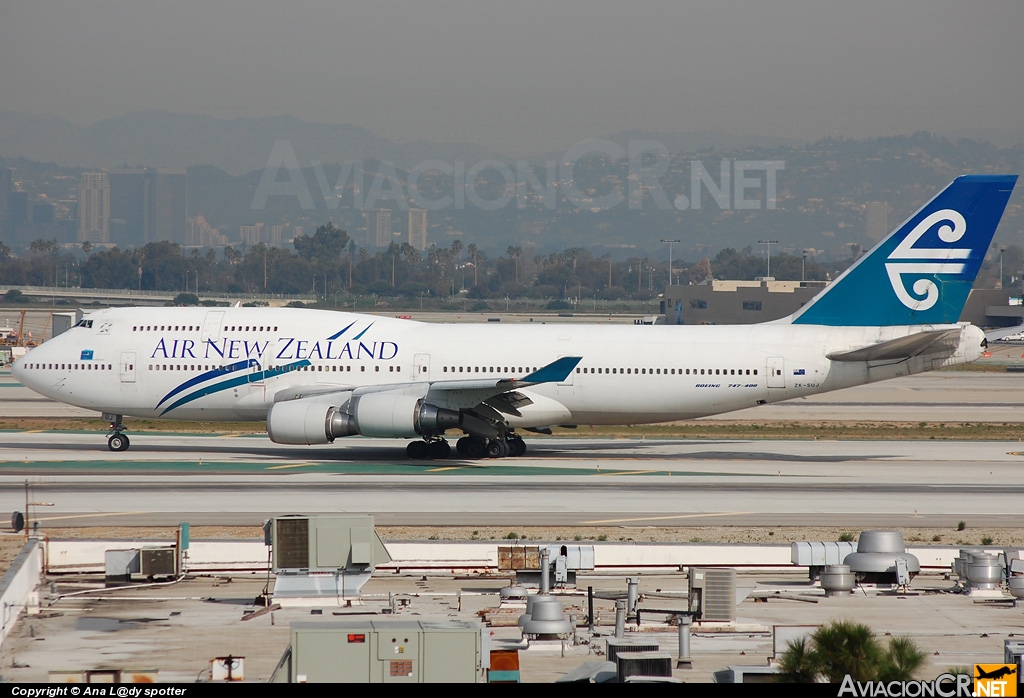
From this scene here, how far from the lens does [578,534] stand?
2770 cm

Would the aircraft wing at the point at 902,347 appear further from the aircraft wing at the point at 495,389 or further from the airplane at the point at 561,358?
the aircraft wing at the point at 495,389

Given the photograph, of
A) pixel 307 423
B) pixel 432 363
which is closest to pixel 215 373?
pixel 307 423

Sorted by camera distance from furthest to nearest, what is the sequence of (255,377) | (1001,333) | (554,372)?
(1001,333) → (255,377) → (554,372)

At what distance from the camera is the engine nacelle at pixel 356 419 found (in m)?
39.4

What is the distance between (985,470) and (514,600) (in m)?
26.0

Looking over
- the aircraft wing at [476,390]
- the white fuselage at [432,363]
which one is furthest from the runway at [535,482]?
the aircraft wing at [476,390]

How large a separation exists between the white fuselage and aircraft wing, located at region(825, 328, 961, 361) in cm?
34

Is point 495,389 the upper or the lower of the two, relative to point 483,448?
upper

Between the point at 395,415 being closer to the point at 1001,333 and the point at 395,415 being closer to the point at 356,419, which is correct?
the point at 356,419

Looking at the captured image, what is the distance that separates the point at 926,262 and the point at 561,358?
44.1 feet

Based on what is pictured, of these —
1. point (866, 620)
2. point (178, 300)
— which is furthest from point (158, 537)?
point (178, 300)

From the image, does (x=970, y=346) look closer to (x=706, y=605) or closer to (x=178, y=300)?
(x=706, y=605)

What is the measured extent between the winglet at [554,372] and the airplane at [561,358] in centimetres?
20

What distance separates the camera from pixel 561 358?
41000mm
